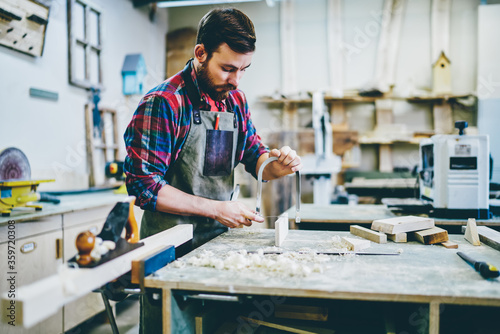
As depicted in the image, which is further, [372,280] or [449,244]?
[449,244]

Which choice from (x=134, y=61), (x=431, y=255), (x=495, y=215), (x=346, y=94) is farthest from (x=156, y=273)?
Answer: (x=346, y=94)

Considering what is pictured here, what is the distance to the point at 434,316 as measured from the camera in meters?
0.99

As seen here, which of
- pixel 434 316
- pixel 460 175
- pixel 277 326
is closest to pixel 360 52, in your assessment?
pixel 460 175

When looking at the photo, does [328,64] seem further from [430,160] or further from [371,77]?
[430,160]

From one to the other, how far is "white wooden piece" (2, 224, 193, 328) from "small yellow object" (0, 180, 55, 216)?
145 centimetres

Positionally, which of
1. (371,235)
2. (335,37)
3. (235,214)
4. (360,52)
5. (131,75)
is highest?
(335,37)

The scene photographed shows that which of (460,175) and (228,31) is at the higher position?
(228,31)

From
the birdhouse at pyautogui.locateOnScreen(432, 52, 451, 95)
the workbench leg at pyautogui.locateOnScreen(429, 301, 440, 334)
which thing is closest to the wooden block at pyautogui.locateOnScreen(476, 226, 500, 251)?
the workbench leg at pyautogui.locateOnScreen(429, 301, 440, 334)

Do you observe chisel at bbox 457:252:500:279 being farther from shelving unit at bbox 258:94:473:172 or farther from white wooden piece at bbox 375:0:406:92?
white wooden piece at bbox 375:0:406:92

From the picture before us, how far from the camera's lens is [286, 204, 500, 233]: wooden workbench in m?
2.21

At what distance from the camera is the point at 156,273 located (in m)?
1.14

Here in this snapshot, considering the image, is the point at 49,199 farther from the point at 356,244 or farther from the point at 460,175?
the point at 460,175

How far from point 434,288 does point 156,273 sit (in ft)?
2.64

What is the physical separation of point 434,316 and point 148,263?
32.2 inches
